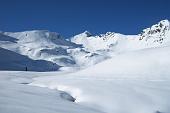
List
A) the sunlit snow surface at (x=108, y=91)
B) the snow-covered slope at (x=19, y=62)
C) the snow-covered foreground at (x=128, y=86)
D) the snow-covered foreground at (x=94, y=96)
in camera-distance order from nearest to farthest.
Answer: the snow-covered foreground at (x=94, y=96)
the sunlit snow surface at (x=108, y=91)
the snow-covered foreground at (x=128, y=86)
the snow-covered slope at (x=19, y=62)

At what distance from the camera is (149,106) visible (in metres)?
8.87

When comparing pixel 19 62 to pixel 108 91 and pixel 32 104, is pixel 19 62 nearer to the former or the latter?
pixel 108 91

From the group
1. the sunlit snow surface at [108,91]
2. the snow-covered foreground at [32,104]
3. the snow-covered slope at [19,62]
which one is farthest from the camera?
the snow-covered slope at [19,62]

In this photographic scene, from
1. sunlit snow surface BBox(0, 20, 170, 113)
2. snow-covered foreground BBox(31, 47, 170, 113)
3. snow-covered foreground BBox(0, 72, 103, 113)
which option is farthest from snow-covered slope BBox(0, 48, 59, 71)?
snow-covered foreground BBox(0, 72, 103, 113)

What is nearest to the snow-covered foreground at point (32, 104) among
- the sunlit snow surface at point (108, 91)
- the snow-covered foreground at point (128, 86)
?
the sunlit snow surface at point (108, 91)

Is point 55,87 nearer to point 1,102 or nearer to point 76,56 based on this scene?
point 1,102

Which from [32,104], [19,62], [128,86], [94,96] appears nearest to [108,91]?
[94,96]

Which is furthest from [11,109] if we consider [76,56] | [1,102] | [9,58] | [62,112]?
[76,56]

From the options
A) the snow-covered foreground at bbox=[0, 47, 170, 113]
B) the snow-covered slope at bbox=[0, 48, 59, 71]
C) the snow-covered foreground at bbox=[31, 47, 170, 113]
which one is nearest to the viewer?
the snow-covered foreground at bbox=[0, 47, 170, 113]

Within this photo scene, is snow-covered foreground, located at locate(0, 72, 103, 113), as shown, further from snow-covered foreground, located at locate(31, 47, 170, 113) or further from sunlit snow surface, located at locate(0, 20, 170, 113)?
snow-covered foreground, located at locate(31, 47, 170, 113)

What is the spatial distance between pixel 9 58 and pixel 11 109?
121m

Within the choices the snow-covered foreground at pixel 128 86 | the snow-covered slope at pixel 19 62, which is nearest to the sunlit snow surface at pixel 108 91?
the snow-covered foreground at pixel 128 86

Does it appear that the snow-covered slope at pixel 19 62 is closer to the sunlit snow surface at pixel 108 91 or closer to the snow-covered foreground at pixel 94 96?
the sunlit snow surface at pixel 108 91

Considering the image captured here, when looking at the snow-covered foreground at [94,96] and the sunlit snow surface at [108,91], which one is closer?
the snow-covered foreground at [94,96]
